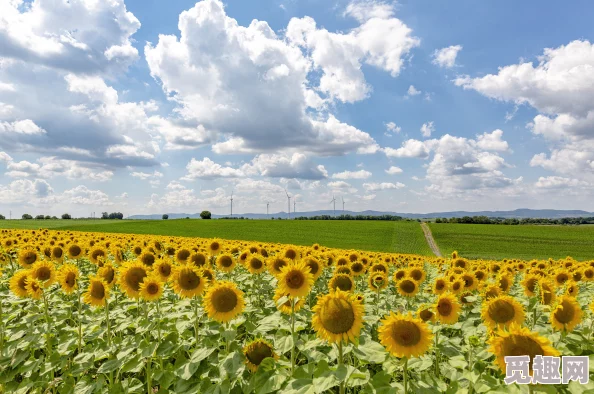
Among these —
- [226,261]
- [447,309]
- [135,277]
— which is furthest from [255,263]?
[447,309]

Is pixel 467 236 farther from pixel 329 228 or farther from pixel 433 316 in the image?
pixel 433 316

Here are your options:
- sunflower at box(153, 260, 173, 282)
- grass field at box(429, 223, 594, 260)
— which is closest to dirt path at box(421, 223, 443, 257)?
grass field at box(429, 223, 594, 260)

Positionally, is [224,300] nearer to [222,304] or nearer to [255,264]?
[222,304]

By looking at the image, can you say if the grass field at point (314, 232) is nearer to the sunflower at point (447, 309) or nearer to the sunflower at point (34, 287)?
the sunflower at point (447, 309)

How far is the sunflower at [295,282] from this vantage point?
17.6 feet

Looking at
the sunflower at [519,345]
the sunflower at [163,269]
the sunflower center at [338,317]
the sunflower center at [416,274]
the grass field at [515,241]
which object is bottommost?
the grass field at [515,241]

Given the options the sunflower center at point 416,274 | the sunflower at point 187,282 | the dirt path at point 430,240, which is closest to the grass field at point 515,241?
the dirt path at point 430,240

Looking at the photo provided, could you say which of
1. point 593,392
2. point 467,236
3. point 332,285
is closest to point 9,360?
point 332,285

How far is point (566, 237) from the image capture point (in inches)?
3381

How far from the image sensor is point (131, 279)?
678 centimetres

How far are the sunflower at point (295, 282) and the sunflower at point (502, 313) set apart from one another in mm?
2638

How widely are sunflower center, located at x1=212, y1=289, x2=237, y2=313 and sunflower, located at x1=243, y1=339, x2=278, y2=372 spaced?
2.42 ft

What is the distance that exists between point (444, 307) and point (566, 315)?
1.72 metres

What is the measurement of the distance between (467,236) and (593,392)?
3585 inches
